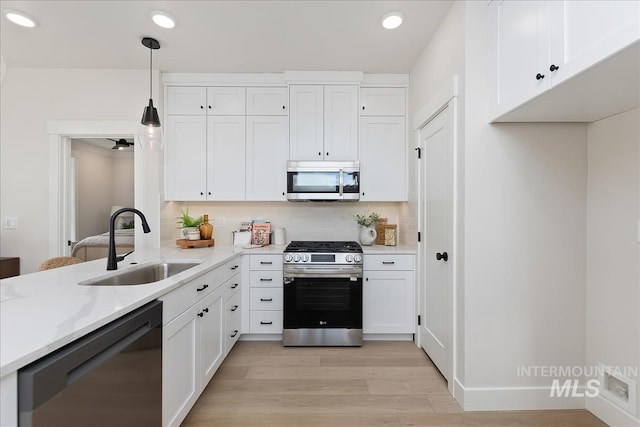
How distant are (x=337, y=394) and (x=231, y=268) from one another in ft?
4.17

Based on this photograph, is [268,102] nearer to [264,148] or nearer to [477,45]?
[264,148]

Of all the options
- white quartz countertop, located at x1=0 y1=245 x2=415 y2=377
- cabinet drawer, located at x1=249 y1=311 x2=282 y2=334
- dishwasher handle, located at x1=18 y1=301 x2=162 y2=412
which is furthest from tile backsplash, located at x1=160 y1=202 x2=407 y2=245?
dishwasher handle, located at x1=18 y1=301 x2=162 y2=412

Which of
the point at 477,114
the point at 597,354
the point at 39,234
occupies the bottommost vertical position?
the point at 597,354

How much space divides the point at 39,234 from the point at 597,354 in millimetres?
4686

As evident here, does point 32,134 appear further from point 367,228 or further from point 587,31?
point 587,31

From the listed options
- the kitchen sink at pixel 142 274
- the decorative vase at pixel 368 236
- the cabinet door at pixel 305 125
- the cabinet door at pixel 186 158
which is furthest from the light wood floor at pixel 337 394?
the cabinet door at pixel 305 125

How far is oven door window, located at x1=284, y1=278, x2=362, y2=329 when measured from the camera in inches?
108

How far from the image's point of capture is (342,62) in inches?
114

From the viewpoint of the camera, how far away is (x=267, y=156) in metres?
3.17

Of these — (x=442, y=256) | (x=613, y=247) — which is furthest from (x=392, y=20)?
(x=613, y=247)

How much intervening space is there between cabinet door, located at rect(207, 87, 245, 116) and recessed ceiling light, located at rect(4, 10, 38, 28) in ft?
4.43

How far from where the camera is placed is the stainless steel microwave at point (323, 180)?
3049 millimetres

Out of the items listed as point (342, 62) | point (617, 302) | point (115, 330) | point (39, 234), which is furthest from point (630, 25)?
point (39, 234)

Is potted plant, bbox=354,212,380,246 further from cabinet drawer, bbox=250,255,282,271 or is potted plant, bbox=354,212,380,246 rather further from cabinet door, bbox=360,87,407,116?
cabinet door, bbox=360,87,407,116
